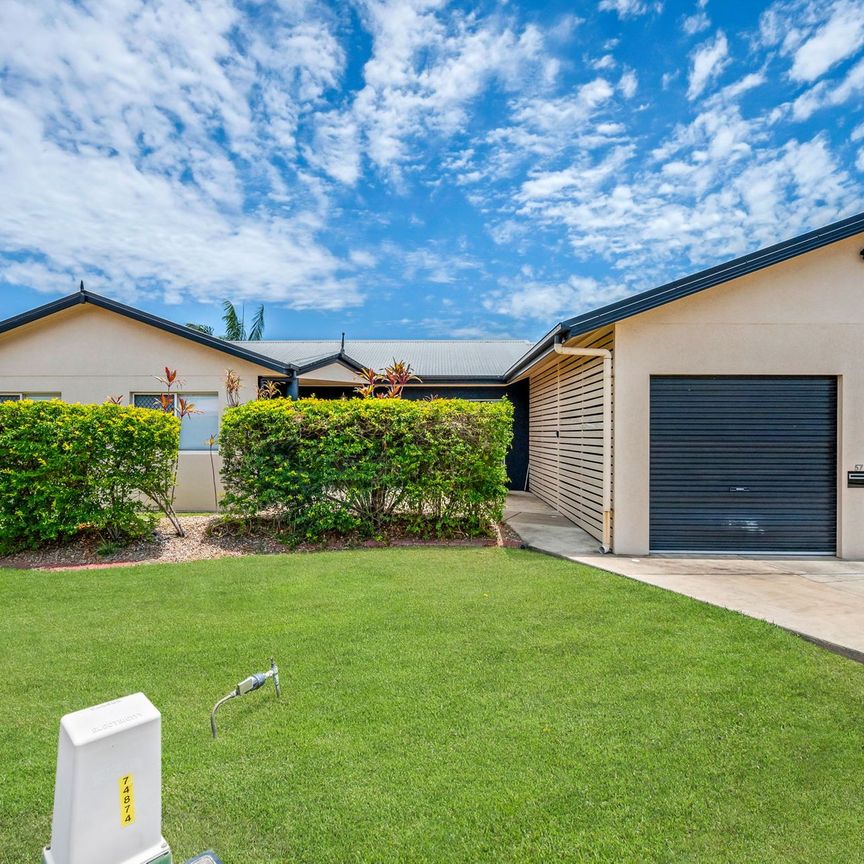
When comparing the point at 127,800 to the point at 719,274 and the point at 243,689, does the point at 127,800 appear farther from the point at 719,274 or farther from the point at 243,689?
the point at 719,274

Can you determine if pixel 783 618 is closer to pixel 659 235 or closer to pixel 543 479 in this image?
pixel 543 479

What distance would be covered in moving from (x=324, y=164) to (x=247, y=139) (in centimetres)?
208

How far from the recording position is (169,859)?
155cm

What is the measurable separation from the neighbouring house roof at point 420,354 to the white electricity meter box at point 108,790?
34.2 ft

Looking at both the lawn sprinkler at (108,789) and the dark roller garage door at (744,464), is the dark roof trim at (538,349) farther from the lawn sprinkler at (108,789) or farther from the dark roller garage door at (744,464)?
the lawn sprinkler at (108,789)

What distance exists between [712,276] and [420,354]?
424 inches

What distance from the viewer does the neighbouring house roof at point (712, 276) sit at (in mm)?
6590

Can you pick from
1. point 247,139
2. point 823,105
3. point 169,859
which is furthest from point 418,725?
point 823,105

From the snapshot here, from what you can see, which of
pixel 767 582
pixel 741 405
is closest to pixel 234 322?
pixel 741 405

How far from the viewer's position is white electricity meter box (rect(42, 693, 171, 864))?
4.65 feet

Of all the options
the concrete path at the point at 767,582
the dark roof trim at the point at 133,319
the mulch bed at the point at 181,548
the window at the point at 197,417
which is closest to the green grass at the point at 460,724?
the concrete path at the point at 767,582

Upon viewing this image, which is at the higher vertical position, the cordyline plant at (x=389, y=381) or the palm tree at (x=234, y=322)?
the palm tree at (x=234, y=322)

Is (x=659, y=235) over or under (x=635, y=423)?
over

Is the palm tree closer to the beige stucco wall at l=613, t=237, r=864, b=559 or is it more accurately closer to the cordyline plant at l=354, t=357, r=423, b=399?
the cordyline plant at l=354, t=357, r=423, b=399
